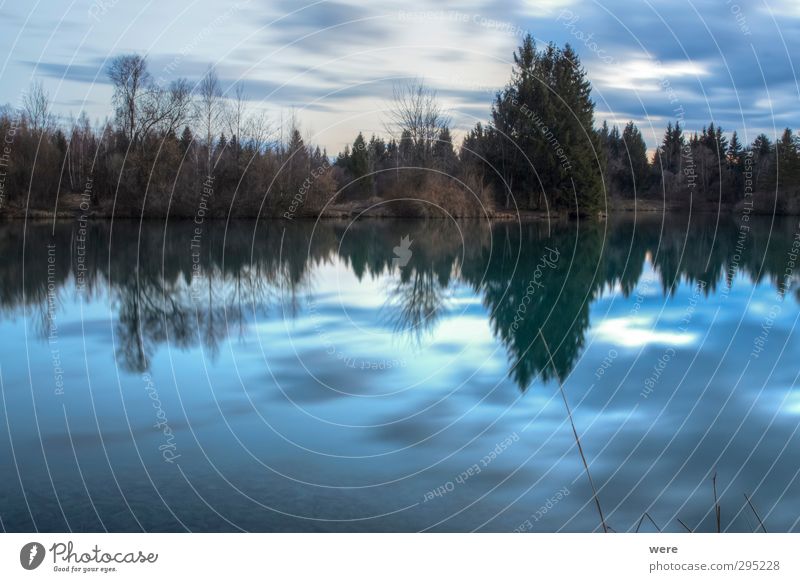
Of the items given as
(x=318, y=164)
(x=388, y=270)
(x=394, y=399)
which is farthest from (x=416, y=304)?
(x=318, y=164)

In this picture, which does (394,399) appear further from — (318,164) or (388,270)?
(318,164)

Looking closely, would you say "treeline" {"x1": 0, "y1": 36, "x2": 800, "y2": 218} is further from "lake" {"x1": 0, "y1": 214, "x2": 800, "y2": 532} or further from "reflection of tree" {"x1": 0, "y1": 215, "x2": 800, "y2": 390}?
"lake" {"x1": 0, "y1": 214, "x2": 800, "y2": 532}

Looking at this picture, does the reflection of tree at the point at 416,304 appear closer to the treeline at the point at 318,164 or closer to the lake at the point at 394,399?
the lake at the point at 394,399

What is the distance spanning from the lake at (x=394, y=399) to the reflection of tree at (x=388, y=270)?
0.13m

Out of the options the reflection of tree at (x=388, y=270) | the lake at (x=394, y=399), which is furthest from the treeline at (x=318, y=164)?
the lake at (x=394, y=399)

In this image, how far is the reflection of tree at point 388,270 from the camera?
1457 centimetres

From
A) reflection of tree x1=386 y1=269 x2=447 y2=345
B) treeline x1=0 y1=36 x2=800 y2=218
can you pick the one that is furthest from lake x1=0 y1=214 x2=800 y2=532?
treeline x1=0 y1=36 x2=800 y2=218

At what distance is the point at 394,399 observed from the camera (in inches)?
402

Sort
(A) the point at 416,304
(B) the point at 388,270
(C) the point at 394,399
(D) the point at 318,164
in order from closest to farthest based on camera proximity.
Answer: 1. (C) the point at 394,399
2. (A) the point at 416,304
3. (B) the point at 388,270
4. (D) the point at 318,164

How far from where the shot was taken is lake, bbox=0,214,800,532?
6699mm

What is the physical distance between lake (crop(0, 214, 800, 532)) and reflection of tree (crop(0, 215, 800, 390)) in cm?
13

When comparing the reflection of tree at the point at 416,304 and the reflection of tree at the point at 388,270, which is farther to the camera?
the reflection of tree at the point at 416,304

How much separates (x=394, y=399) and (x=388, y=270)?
Result: 41.7ft

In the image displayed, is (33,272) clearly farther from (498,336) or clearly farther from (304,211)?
(304,211)
